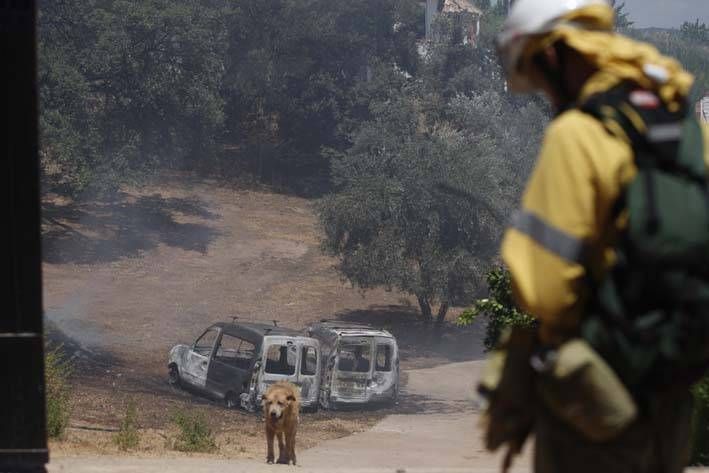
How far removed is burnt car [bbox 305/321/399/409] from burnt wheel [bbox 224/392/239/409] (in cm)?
154

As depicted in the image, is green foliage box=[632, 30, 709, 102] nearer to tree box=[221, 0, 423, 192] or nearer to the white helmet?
tree box=[221, 0, 423, 192]

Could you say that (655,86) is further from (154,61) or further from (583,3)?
(154,61)

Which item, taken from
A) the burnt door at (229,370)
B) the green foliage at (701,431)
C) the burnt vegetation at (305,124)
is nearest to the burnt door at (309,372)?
the burnt door at (229,370)

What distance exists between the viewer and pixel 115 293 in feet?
92.8

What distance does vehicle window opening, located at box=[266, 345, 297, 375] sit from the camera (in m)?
17.3

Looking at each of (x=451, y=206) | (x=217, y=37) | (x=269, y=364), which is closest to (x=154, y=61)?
(x=217, y=37)

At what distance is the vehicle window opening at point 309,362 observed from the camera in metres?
17.4

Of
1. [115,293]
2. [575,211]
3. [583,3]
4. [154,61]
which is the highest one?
[583,3]

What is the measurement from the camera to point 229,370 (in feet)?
58.5

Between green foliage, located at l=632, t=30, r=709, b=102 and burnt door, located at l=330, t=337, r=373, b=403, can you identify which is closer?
burnt door, located at l=330, t=337, r=373, b=403

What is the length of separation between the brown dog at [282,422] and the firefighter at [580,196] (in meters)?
9.69

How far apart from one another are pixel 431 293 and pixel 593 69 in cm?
2434

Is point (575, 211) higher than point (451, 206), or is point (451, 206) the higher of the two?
point (575, 211)

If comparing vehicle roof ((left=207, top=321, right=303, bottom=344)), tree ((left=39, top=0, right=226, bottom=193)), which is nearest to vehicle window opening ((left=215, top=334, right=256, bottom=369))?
vehicle roof ((left=207, top=321, right=303, bottom=344))
